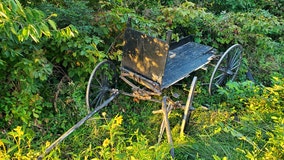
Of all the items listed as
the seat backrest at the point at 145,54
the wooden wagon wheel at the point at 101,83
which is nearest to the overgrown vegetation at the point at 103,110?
the wooden wagon wheel at the point at 101,83

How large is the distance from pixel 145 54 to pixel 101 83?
75 centimetres

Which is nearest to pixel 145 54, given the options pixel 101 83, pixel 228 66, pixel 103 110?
pixel 101 83

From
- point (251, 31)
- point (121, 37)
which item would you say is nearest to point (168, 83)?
point (121, 37)

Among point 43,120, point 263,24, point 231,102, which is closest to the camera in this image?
point 43,120

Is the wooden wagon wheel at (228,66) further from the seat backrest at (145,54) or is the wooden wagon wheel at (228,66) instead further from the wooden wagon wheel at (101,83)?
the wooden wagon wheel at (101,83)

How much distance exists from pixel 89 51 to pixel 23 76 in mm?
743

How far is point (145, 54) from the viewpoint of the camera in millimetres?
3324

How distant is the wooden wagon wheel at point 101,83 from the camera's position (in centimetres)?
355

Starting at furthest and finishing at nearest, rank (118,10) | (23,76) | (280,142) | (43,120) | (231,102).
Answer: (231,102) < (118,10) < (43,120) < (23,76) < (280,142)

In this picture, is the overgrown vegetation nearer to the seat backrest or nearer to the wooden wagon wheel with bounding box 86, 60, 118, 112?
the wooden wagon wheel with bounding box 86, 60, 118, 112

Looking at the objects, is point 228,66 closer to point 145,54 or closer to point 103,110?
point 145,54

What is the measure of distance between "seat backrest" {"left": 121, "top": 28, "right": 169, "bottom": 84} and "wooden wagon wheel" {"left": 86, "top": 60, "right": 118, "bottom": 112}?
0.78 feet

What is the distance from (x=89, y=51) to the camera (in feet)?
10.4

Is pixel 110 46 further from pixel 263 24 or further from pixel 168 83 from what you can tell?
pixel 263 24
